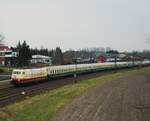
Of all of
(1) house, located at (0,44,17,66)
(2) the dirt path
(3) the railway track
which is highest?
(1) house, located at (0,44,17,66)

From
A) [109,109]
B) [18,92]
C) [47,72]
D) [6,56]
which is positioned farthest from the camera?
[6,56]

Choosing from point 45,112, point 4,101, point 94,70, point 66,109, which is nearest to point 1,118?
point 45,112

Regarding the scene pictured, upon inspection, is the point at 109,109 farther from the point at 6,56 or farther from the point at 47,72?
the point at 6,56

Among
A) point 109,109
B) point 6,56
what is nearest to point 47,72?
point 109,109

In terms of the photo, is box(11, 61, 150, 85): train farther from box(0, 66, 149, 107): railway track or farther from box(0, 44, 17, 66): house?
box(0, 44, 17, 66): house

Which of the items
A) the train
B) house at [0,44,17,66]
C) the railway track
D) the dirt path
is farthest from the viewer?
house at [0,44,17,66]

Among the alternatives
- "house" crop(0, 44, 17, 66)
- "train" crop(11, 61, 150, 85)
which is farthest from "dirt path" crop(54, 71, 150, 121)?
"house" crop(0, 44, 17, 66)

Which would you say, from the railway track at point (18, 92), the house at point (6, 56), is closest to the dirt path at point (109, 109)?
the railway track at point (18, 92)

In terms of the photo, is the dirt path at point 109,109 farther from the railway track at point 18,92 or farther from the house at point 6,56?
the house at point 6,56

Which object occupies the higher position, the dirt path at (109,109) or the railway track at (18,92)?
the dirt path at (109,109)

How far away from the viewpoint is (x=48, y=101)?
28000 mm

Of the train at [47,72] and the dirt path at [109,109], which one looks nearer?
the dirt path at [109,109]

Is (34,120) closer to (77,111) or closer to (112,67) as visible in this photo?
(77,111)

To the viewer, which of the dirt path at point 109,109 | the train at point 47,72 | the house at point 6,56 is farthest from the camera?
the house at point 6,56
